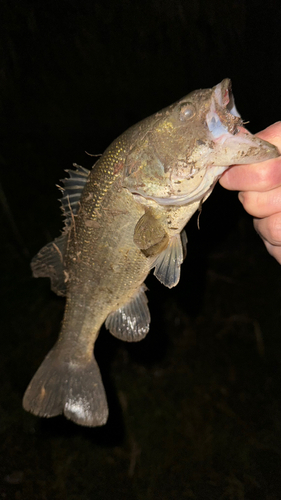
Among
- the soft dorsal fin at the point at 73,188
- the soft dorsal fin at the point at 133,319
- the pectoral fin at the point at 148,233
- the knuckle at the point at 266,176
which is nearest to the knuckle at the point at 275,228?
the knuckle at the point at 266,176

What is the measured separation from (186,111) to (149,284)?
8.63 ft

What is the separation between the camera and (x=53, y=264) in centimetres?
173

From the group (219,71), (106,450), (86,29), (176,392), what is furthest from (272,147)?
(106,450)

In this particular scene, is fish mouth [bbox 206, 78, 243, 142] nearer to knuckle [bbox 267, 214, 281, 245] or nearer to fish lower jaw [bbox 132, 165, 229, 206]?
fish lower jaw [bbox 132, 165, 229, 206]

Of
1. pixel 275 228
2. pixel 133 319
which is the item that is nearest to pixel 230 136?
pixel 275 228

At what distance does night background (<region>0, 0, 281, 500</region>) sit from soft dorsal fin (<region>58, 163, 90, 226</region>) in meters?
1.69

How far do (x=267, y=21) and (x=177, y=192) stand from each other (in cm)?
243

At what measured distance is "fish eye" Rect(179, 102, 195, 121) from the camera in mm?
1230

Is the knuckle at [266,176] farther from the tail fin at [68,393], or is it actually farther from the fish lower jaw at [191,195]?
the tail fin at [68,393]

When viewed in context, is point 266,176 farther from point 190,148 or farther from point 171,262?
point 171,262

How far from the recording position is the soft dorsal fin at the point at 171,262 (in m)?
1.42

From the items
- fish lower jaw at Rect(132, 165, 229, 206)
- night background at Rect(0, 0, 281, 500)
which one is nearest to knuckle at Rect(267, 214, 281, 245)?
fish lower jaw at Rect(132, 165, 229, 206)

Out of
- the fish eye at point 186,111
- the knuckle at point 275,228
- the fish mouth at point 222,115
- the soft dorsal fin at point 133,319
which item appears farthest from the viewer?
the soft dorsal fin at point 133,319

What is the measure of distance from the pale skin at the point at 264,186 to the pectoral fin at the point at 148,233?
38 cm
